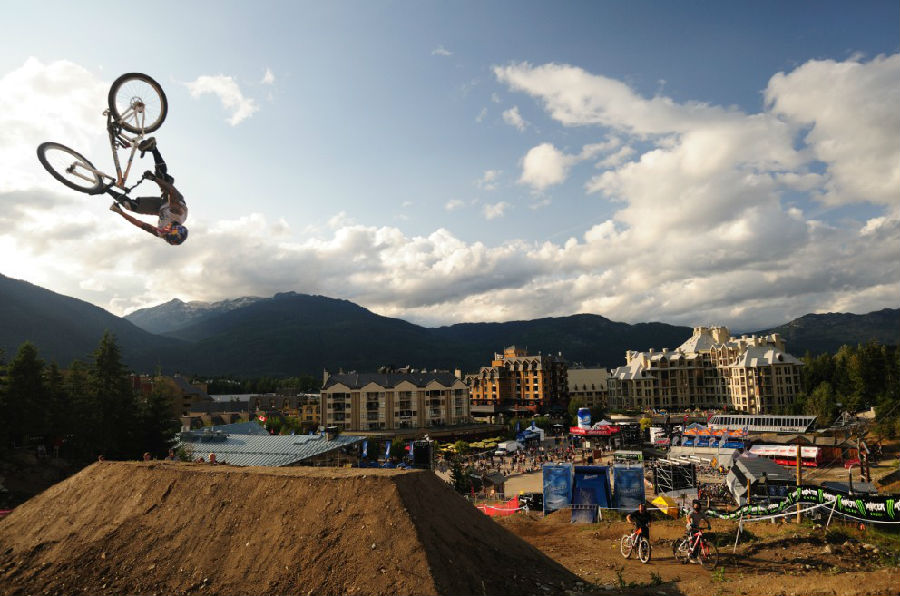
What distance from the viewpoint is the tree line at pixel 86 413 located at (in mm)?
38906

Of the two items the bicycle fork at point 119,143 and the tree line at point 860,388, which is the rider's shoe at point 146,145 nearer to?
the bicycle fork at point 119,143

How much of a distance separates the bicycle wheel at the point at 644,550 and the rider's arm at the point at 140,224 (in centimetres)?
2243

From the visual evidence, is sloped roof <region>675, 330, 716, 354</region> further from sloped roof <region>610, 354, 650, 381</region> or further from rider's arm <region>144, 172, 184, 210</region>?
rider's arm <region>144, 172, 184, 210</region>

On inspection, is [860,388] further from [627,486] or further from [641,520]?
[641,520]

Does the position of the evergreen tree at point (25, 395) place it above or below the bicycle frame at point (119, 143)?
below

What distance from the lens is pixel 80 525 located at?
606 inches

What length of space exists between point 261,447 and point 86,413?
45.7 ft

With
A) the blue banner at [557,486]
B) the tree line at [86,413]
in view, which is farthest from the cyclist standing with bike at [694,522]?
the tree line at [86,413]

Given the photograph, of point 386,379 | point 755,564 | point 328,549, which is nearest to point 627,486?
point 755,564

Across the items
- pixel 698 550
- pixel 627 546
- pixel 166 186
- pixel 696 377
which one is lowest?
pixel 696 377

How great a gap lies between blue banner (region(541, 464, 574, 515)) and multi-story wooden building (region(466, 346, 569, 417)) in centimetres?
9281

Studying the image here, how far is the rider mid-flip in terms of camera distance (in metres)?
20.1

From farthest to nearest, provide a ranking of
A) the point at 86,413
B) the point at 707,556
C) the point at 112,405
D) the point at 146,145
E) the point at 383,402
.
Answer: the point at 383,402 → the point at 112,405 → the point at 86,413 → the point at 146,145 → the point at 707,556

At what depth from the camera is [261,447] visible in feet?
141
